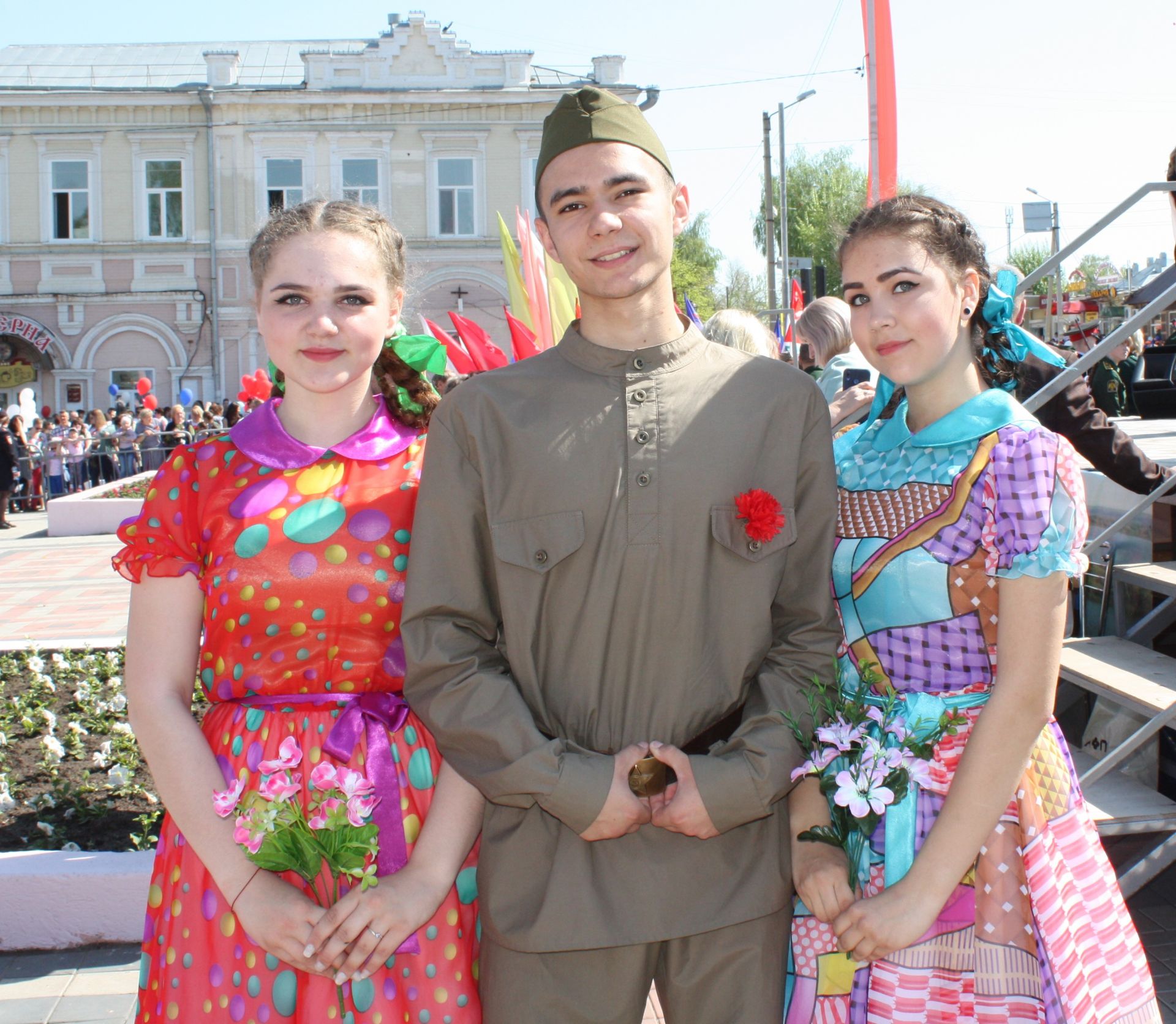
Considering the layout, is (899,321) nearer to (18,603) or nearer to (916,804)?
(916,804)

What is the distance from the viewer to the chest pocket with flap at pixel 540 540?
5.80ft

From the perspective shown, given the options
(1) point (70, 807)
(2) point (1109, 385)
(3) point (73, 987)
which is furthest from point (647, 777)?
(2) point (1109, 385)

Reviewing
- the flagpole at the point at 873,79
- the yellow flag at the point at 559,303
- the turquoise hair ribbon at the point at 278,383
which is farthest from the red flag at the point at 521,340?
the flagpole at the point at 873,79

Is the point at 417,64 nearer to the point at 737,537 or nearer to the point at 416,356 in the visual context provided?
the point at 416,356

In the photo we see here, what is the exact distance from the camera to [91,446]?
18.7 metres

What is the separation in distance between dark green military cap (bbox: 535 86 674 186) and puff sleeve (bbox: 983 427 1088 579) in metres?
0.81

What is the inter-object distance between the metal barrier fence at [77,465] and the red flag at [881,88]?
523 inches

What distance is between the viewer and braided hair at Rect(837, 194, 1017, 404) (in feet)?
6.54

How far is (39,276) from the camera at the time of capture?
80.7 ft

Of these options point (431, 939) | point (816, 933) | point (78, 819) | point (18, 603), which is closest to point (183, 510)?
point (431, 939)

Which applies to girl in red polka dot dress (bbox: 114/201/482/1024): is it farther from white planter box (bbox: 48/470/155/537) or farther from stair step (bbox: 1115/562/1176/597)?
white planter box (bbox: 48/470/155/537)

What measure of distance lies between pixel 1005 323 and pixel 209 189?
2517cm

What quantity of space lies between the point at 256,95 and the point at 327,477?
988 inches

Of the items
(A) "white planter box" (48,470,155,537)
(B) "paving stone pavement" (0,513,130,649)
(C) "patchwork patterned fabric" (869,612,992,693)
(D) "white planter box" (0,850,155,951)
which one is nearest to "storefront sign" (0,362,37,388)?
(B) "paving stone pavement" (0,513,130,649)
